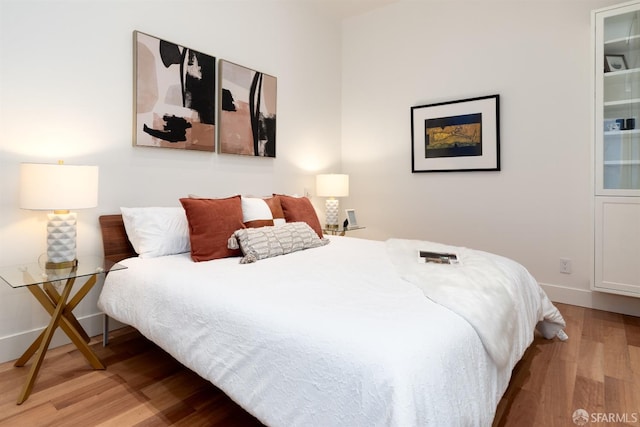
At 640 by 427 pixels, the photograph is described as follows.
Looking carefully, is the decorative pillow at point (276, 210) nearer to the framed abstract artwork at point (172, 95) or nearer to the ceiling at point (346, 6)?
the framed abstract artwork at point (172, 95)

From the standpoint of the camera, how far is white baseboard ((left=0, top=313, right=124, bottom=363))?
208 cm

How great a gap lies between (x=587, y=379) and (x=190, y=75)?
3.28 metres

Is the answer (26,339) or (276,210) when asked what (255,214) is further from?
(26,339)

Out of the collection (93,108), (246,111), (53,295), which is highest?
(246,111)

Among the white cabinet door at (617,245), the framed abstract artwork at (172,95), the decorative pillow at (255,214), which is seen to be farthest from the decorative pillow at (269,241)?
the white cabinet door at (617,245)

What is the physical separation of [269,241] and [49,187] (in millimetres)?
1231

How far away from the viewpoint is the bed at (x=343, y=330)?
102cm

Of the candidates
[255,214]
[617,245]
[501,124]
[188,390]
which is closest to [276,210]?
[255,214]

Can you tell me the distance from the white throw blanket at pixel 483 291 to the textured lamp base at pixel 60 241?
1.89 m

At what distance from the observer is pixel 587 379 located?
1880 millimetres

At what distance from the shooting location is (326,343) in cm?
111

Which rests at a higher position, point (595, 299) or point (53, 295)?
point (53, 295)

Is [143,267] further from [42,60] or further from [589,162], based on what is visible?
[589,162]

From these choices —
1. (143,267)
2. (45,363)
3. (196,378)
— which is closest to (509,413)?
(196,378)
